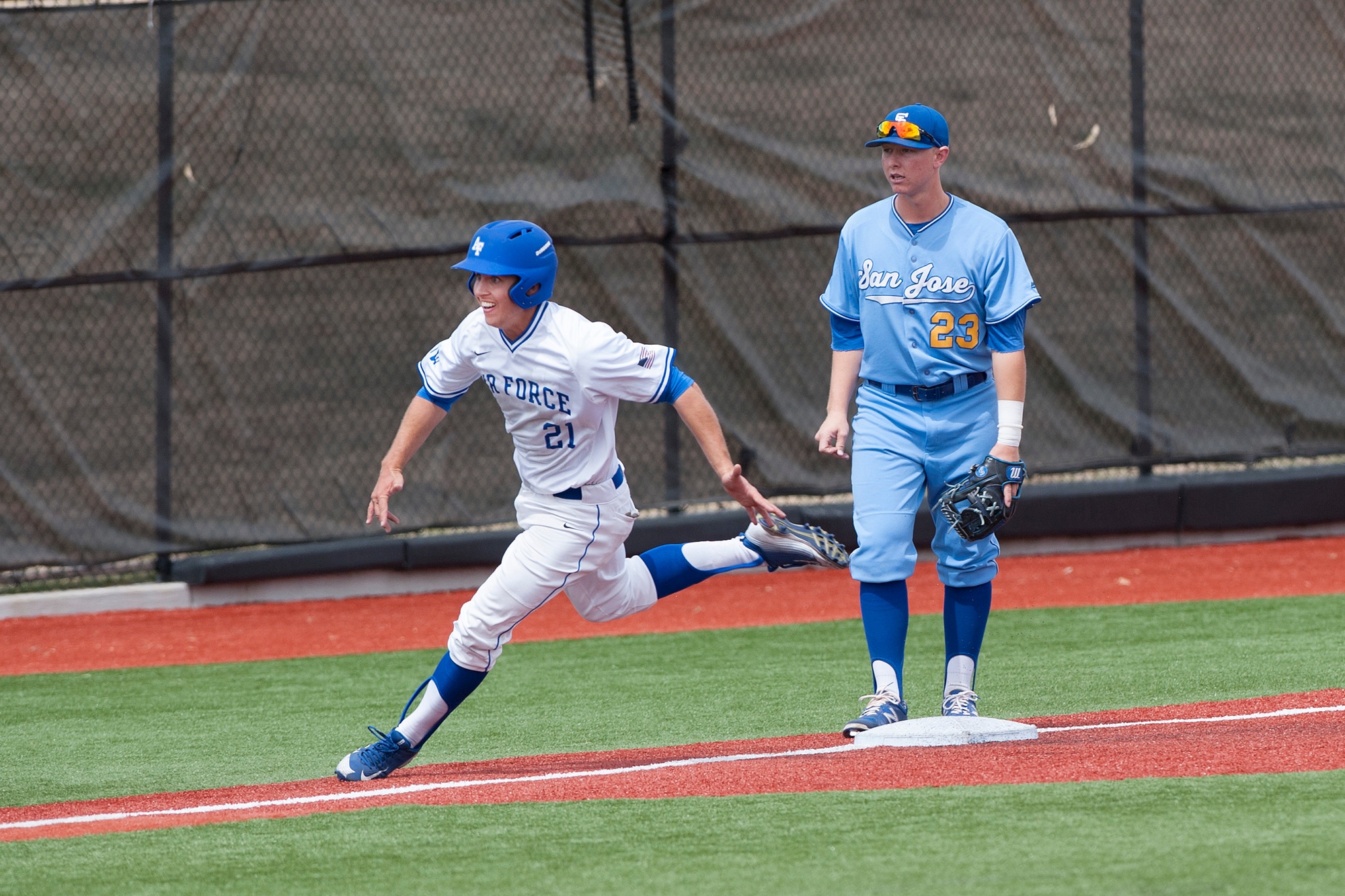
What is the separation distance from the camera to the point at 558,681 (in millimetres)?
7887

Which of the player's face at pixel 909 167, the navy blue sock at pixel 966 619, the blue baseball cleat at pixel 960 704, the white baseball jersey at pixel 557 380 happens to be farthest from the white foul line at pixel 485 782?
the player's face at pixel 909 167

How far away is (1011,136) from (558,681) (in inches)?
222

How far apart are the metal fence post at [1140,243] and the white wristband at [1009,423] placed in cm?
650

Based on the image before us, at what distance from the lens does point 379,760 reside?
545 cm

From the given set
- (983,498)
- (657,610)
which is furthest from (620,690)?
(657,610)

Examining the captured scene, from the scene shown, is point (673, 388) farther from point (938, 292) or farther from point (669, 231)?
point (669, 231)

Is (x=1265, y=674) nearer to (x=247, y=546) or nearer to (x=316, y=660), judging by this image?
(x=316, y=660)

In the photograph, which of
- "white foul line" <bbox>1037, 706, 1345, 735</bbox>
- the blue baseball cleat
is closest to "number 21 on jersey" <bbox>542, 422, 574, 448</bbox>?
the blue baseball cleat

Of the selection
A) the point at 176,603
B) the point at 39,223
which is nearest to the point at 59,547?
the point at 176,603

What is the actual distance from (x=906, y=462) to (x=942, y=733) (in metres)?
0.92

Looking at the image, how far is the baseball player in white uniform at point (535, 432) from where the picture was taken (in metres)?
5.34

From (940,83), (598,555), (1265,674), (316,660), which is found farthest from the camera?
(940,83)

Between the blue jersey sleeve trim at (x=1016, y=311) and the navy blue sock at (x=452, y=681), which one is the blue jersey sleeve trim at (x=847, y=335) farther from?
the navy blue sock at (x=452, y=681)

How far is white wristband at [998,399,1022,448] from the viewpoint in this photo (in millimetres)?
5609
